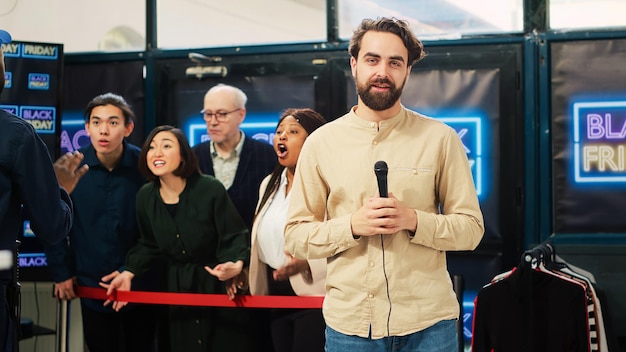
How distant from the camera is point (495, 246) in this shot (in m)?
4.88

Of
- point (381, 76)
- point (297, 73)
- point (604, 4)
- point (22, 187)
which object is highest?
point (604, 4)

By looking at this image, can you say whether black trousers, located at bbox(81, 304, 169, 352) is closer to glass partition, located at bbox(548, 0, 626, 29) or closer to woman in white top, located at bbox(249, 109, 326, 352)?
woman in white top, located at bbox(249, 109, 326, 352)

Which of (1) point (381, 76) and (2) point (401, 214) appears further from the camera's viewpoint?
(1) point (381, 76)

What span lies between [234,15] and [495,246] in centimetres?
220

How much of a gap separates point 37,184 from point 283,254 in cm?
195

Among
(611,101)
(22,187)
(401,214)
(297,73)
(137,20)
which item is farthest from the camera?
A: (137,20)

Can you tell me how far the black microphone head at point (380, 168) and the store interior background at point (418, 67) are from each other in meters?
2.45

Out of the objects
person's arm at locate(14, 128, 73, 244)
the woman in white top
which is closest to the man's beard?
person's arm at locate(14, 128, 73, 244)

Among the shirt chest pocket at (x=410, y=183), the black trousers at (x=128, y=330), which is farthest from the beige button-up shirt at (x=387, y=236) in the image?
the black trousers at (x=128, y=330)

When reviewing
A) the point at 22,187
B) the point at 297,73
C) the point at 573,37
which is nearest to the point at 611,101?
the point at 573,37

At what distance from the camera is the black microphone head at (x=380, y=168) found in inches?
99.5

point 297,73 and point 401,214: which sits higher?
point 297,73

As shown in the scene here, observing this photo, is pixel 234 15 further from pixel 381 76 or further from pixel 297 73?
pixel 381 76

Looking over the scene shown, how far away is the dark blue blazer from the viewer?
195 inches
